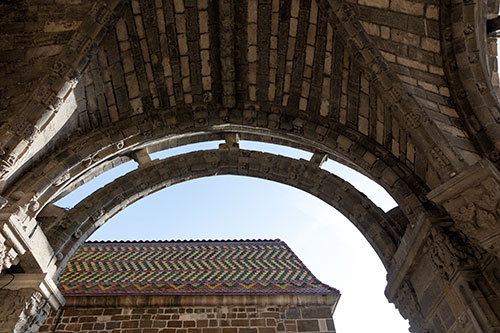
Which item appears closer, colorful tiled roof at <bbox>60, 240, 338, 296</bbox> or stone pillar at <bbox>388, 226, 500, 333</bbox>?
stone pillar at <bbox>388, 226, 500, 333</bbox>

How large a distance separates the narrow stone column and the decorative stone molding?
147 inches

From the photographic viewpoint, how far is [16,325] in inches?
122

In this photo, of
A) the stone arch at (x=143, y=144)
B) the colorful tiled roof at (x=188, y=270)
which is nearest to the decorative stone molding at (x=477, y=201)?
the stone arch at (x=143, y=144)

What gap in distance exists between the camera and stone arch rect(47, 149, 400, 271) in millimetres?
3924

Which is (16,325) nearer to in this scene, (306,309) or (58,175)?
(58,175)

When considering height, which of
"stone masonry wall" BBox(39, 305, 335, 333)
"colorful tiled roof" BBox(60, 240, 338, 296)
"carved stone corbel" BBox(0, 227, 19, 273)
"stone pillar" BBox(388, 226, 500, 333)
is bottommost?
"stone pillar" BBox(388, 226, 500, 333)

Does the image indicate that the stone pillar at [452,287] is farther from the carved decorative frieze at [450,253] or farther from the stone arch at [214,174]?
the stone arch at [214,174]

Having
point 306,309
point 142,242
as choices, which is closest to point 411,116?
point 306,309

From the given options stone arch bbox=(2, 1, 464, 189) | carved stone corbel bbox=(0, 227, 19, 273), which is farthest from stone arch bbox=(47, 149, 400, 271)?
stone arch bbox=(2, 1, 464, 189)

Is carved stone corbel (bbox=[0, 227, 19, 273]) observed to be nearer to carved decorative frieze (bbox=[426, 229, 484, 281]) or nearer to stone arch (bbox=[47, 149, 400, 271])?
stone arch (bbox=[47, 149, 400, 271])

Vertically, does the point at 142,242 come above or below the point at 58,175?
above

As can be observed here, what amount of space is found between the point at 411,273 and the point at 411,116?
1.51 metres

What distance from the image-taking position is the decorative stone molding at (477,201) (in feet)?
7.73

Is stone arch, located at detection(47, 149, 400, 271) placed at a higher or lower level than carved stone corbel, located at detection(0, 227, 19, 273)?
higher
